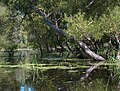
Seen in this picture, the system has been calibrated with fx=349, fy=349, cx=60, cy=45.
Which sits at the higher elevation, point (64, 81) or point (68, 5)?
point (68, 5)

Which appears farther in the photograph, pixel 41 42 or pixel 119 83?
pixel 41 42

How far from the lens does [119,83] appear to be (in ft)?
35.7

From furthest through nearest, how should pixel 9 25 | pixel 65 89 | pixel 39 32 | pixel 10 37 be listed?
pixel 39 32
pixel 10 37
pixel 9 25
pixel 65 89

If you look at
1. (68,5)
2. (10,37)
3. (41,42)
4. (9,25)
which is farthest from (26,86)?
(41,42)

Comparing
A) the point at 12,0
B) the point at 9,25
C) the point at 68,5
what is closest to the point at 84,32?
the point at 68,5

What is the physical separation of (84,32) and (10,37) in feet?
31.1

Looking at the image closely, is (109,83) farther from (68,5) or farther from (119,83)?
(68,5)

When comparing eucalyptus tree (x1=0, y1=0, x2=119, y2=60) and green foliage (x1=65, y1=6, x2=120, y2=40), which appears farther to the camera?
eucalyptus tree (x1=0, y1=0, x2=119, y2=60)

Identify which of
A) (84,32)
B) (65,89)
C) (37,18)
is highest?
(37,18)

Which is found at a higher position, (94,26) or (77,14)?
(77,14)

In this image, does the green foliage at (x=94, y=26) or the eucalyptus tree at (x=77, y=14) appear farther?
the eucalyptus tree at (x=77, y=14)

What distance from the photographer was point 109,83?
11000mm

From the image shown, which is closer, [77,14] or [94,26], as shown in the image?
[94,26]

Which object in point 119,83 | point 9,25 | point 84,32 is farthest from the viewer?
point 9,25
